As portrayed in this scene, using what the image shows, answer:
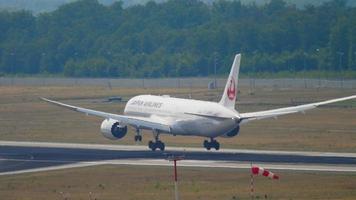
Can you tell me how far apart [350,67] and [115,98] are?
62.1 m

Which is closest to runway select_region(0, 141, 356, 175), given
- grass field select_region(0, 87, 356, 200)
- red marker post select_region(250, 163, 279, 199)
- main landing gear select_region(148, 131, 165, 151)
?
main landing gear select_region(148, 131, 165, 151)

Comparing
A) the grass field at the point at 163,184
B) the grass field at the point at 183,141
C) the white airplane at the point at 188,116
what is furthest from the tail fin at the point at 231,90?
the grass field at the point at 163,184

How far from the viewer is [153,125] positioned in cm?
8712

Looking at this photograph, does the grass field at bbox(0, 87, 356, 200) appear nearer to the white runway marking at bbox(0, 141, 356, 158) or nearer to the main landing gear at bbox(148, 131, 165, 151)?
the white runway marking at bbox(0, 141, 356, 158)

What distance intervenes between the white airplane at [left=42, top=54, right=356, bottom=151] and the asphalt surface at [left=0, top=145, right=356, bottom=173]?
151 cm

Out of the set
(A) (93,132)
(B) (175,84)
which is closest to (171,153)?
(A) (93,132)

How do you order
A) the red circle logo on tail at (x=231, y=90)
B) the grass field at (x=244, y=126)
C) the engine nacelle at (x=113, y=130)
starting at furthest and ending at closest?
1. the grass field at (x=244, y=126)
2. the engine nacelle at (x=113, y=130)
3. the red circle logo on tail at (x=231, y=90)

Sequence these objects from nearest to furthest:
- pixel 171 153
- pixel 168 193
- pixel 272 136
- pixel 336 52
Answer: pixel 168 193 < pixel 171 153 < pixel 272 136 < pixel 336 52

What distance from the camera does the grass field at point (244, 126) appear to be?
91812 mm

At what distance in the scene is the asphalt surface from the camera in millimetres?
77000

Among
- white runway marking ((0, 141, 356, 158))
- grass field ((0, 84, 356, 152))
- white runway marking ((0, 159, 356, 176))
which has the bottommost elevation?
grass field ((0, 84, 356, 152))

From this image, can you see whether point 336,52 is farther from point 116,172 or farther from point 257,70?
point 116,172

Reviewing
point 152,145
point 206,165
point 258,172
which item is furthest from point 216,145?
point 258,172

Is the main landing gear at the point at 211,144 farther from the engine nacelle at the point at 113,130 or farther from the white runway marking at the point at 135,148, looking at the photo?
the engine nacelle at the point at 113,130
